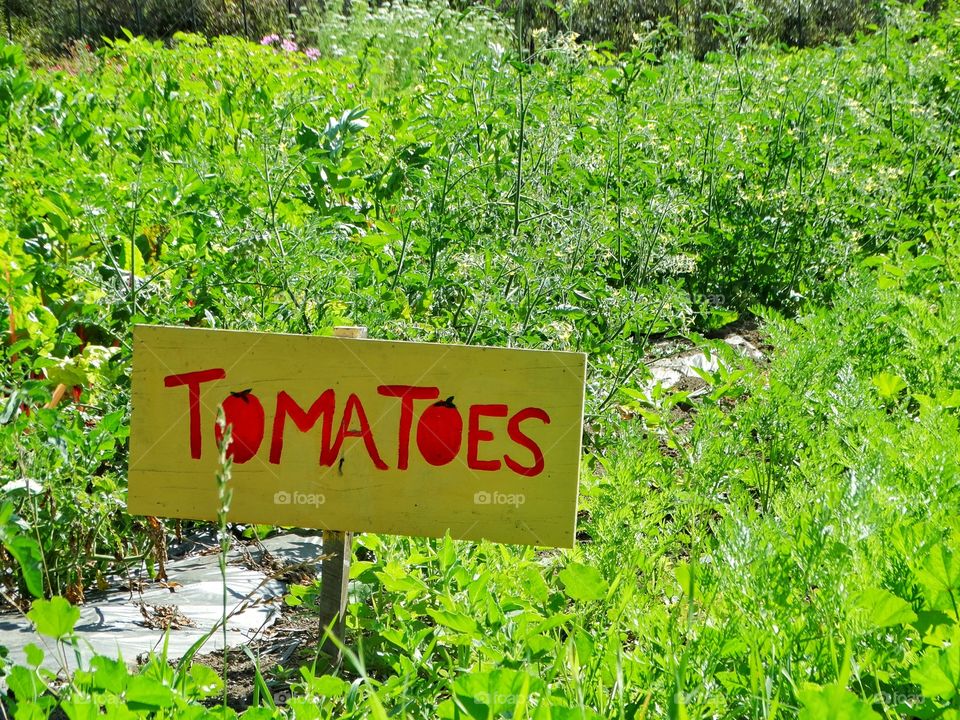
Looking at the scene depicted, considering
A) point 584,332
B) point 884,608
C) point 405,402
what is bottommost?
point 884,608

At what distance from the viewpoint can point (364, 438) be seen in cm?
164

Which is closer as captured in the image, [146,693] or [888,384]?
[146,693]

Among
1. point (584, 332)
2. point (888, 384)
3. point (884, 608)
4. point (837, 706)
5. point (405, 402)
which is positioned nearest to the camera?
point (837, 706)

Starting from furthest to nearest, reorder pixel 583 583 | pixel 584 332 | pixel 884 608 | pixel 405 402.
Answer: pixel 584 332 → pixel 405 402 → pixel 583 583 → pixel 884 608

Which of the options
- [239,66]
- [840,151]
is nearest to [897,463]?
[840,151]

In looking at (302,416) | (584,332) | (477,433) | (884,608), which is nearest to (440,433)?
(477,433)

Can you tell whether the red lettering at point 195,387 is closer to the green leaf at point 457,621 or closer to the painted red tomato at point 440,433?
the painted red tomato at point 440,433

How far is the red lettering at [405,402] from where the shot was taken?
1627mm

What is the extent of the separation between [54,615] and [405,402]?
62cm

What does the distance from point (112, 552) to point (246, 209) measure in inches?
41.4

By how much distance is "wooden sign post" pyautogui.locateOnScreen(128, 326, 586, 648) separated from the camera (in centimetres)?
163

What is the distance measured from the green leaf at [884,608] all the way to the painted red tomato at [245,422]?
3.21 ft

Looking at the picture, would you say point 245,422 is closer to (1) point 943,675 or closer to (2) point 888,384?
(1) point 943,675

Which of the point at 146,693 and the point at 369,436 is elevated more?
the point at 369,436
